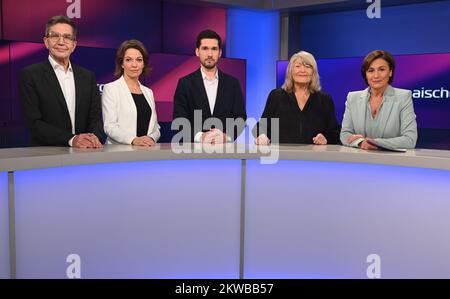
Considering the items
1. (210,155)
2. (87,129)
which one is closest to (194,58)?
(87,129)

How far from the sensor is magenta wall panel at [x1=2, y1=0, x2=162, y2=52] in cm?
480

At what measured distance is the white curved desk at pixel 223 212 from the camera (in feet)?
6.51

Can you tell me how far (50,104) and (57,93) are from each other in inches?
2.4

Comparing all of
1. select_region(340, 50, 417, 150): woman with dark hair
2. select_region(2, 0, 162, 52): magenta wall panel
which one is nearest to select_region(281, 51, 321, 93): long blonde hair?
select_region(340, 50, 417, 150): woman with dark hair

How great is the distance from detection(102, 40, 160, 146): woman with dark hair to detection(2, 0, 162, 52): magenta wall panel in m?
2.41

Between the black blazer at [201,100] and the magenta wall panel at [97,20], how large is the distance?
2500mm

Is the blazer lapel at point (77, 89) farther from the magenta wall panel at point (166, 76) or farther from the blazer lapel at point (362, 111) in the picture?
the magenta wall panel at point (166, 76)

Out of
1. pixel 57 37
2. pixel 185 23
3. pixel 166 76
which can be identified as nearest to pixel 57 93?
pixel 57 37

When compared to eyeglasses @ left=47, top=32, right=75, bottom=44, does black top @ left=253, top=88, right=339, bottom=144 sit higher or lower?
lower

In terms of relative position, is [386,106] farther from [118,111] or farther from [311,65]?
[118,111]

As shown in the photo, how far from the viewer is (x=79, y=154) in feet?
6.59

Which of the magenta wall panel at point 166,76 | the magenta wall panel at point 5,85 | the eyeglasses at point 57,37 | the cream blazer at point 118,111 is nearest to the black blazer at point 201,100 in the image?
the cream blazer at point 118,111

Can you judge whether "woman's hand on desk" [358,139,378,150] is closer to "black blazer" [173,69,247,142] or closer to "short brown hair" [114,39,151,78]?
"black blazer" [173,69,247,142]

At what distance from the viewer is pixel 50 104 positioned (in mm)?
2504
